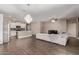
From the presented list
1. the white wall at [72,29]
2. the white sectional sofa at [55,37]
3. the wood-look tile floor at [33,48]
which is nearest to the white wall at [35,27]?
the white sectional sofa at [55,37]

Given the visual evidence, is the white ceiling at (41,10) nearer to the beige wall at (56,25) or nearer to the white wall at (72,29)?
the beige wall at (56,25)

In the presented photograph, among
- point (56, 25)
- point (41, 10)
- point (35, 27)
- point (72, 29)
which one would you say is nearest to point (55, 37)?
point (56, 25)

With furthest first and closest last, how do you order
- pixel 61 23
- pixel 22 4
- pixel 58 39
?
1. pixel 58 39
2. pixel 61 23
3. pixel 22 4

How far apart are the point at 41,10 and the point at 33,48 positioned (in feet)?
4.01

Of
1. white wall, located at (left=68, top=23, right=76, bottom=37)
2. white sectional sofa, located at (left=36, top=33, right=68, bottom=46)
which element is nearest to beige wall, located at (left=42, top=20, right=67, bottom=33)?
white wall, located at (left=68, top=23, right=76, bottom=37)

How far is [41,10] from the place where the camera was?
2.74 metres

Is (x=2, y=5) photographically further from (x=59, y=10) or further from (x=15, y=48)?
(x=59, y=10)

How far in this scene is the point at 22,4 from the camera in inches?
103

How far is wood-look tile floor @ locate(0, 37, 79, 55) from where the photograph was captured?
276cm

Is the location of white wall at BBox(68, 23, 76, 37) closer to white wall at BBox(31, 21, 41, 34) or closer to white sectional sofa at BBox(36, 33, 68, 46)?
white sectional sofa at BBox(36, 33, 68, 46)

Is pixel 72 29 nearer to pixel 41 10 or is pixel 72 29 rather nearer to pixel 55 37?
pixel 55 37
